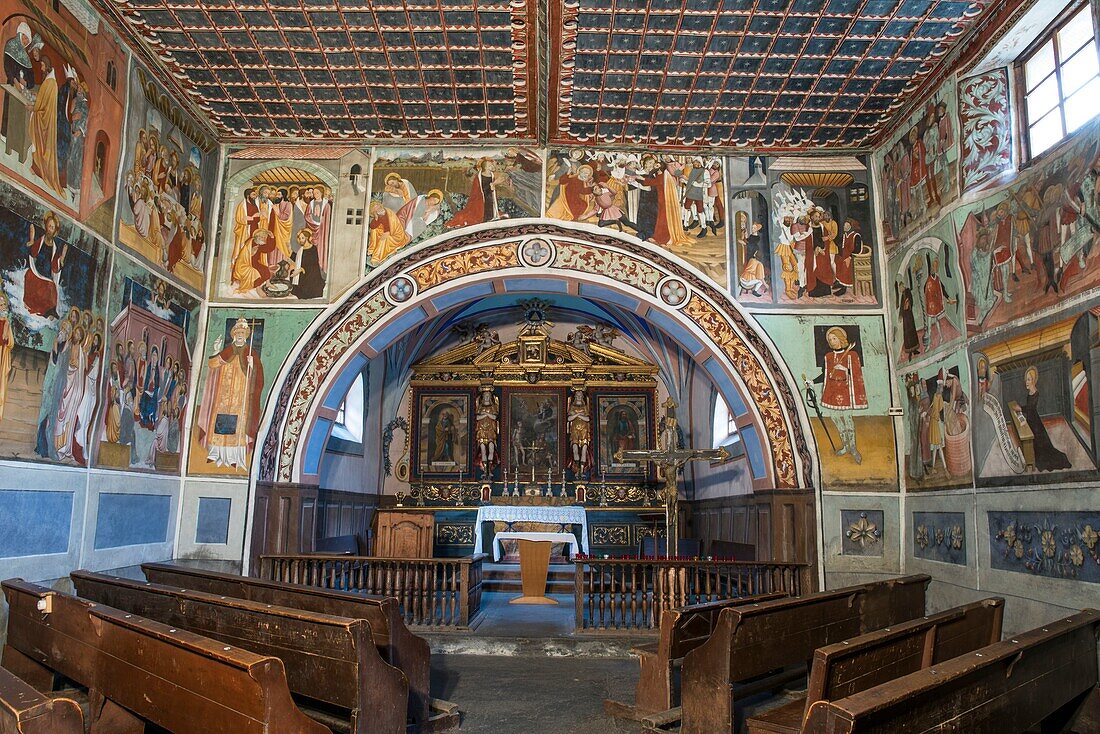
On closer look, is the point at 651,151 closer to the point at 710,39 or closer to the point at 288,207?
the point at 710,39

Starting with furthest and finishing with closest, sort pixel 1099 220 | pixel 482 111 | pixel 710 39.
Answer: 1. pixel 482 111
2. pixel 710 39
3. pixel 1099 220

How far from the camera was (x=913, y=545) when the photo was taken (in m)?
9.17

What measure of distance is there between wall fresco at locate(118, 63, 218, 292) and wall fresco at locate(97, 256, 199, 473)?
332 mm

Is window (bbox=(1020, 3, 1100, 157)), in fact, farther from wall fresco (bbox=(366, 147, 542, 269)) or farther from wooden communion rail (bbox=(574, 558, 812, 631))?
wall fresco (bbox=(366, 147, 542, 269))

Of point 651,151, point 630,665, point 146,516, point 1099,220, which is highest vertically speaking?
point 651,151

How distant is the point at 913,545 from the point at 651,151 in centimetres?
604

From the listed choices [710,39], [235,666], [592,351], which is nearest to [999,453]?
[710,39]

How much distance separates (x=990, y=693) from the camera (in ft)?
12.0

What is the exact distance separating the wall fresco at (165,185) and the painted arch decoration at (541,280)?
1.88 metres

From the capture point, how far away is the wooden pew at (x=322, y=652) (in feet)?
13.4

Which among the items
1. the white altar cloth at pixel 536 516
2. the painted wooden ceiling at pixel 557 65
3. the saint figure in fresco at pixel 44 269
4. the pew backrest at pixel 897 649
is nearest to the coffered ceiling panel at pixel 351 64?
the painted wooden ceiling at pixel 557 65

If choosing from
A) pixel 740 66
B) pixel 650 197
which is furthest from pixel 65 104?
pixel 740 66

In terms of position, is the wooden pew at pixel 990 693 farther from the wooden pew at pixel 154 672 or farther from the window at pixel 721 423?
the window at pixel 721 423

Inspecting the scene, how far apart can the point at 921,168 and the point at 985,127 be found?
1.23 metres
